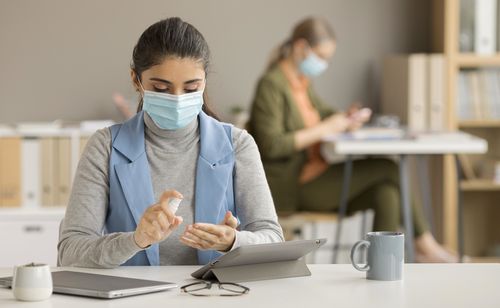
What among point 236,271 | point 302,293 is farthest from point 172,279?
point 302,293

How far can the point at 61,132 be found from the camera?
4.50 metres

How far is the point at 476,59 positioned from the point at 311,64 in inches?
38.7

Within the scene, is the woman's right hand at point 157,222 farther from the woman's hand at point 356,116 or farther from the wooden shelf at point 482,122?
the wooden shelf at point 482,122

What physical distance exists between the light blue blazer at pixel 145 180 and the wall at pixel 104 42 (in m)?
2.92

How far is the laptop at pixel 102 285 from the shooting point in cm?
170

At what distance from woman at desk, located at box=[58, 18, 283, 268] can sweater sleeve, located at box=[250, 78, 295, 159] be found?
7.12 ft

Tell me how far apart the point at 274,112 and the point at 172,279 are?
2715 mm

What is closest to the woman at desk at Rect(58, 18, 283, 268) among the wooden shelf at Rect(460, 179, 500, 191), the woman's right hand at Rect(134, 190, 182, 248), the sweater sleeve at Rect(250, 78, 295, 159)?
the woman's right hand at Rect(134, 190, 182, 248)

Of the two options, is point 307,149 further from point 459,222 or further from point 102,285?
point 102,285

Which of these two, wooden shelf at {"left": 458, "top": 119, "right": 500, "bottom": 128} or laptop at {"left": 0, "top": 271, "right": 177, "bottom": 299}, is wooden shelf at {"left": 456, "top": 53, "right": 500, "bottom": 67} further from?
laptop at {"left": 0, "top": 271, "right": 177, "bottom": 299}

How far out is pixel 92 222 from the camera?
2.18m

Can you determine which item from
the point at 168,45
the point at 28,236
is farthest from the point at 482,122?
the point at 168,45

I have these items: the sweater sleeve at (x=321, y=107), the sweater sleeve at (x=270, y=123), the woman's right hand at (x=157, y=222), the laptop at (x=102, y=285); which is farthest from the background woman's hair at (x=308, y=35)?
the laptop at (x=102, y=285)

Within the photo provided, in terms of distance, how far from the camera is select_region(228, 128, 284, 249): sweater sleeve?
2268 mm
